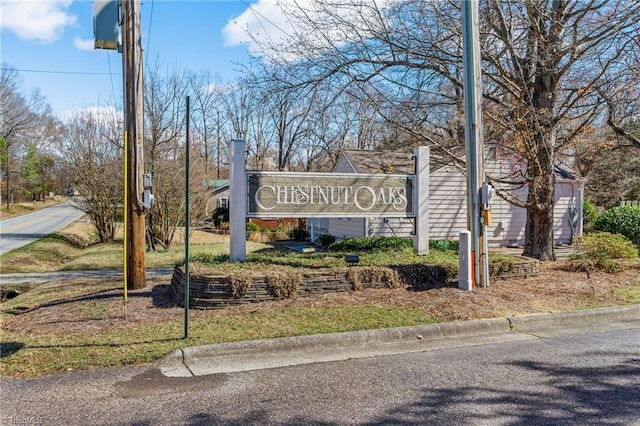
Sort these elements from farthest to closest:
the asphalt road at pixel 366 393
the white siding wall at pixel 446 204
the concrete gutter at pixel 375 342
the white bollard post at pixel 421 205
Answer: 1. the white siding wall at pixel 446 204
2. the white bollard post at pixel 421 205
3. the concrete gutter at pixel 375 342
4. the asphalt road at pixel 366 393

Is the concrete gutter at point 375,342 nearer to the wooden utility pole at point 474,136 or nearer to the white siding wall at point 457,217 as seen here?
the wooden utility pole at point 474,136

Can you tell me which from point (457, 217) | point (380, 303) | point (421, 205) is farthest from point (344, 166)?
point (380, 303)

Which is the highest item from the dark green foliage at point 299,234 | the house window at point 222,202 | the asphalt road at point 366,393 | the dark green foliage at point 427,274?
the house window at point 222,202

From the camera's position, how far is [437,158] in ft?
45.5

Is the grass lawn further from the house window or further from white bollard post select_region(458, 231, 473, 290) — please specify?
the house window

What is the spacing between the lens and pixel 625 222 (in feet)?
53.1

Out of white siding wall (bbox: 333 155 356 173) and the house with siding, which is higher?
white siding wall (bbox: 333 155 356 173)

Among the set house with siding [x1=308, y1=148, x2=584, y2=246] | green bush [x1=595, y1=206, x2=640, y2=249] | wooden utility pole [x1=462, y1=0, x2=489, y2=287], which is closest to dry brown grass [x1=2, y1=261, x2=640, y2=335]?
wooden utility pole [x1=462, y1=0, x2=489, y2=287]

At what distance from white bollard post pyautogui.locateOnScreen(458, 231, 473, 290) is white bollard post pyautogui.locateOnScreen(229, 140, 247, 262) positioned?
11.7ft

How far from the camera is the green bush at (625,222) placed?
16.0m

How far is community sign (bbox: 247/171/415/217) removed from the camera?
9102 millimetres

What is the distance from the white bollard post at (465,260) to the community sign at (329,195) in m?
1.97

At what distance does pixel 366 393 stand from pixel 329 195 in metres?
5.40

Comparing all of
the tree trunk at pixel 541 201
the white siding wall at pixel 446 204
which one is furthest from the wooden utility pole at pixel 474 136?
the white siding wall at pixel 446 204
